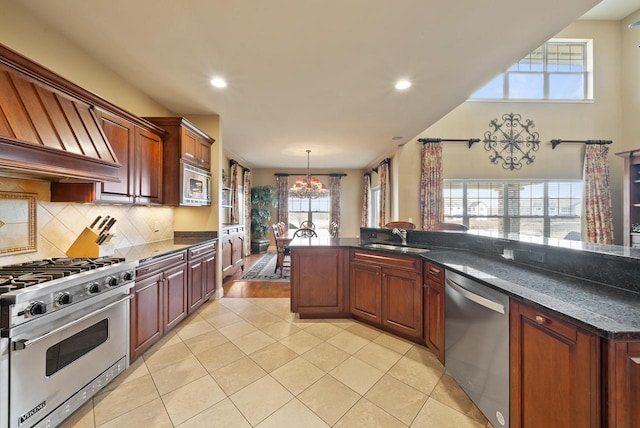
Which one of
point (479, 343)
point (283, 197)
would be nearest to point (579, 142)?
point (479, 343)

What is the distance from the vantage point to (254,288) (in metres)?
3.96

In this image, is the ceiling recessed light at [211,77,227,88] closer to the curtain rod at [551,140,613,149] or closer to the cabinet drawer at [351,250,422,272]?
the cabinet drawer at [351,250,422,272]

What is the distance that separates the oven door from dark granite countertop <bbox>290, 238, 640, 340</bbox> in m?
2.50

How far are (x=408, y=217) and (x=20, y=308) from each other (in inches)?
205

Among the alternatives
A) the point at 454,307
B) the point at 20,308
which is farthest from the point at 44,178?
the point at 454,307

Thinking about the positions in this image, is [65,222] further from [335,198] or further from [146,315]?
[335,198]

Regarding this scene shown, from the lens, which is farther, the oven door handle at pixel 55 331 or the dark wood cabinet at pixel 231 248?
the dark wood cabinet at pixel 231 248

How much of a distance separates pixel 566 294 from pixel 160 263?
2991 mm

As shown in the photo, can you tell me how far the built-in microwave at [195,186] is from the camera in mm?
2879

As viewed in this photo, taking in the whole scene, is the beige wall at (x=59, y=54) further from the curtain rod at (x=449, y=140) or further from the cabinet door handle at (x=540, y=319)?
the curtain rod at (x=449, y=140)

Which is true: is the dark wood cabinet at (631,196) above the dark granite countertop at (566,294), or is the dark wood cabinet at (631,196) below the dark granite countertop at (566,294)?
above

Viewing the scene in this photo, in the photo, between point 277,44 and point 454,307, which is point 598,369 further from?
point 277,44

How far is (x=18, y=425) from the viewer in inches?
45.8

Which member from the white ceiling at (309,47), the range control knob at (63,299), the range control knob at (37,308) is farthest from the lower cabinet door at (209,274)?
the white ceiling at (309,47)
